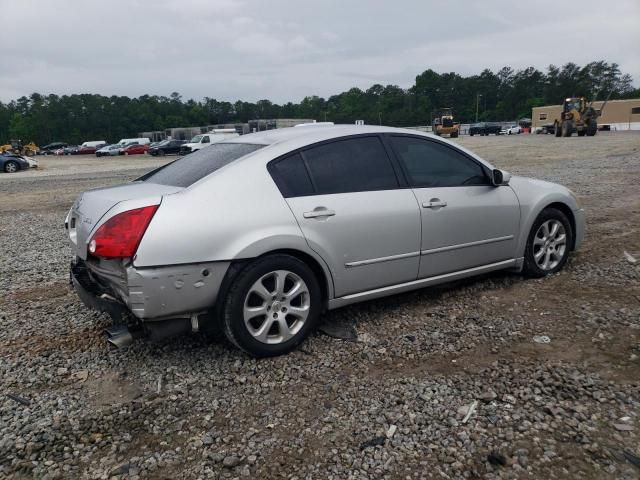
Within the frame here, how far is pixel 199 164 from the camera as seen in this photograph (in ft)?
13.4

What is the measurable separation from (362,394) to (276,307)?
2.74ft

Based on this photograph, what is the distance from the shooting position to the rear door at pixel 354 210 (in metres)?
3.78

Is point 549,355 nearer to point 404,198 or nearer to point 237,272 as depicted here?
point 404,198

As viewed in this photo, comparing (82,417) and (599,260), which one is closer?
(82,417)

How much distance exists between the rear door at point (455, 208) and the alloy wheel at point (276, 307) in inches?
44.1

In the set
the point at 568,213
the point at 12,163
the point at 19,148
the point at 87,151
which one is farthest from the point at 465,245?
the point at 87,151

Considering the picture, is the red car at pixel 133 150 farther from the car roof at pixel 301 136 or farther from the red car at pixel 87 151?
the car roof at pixel 301 136

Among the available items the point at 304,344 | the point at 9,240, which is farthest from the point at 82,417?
the point at 9,240

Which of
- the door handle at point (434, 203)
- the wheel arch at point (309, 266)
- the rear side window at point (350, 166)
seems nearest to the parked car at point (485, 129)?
the door handle at point (434, 203)

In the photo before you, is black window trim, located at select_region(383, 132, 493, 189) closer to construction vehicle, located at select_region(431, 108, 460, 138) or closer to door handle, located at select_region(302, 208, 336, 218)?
door handle, located at select_region(302, 208, 336, 218)

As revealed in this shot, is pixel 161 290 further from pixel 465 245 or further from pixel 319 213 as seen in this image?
pixel 465 245

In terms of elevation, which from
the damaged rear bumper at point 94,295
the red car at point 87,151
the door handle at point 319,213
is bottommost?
the red car at point 87,151

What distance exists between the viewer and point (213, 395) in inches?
127

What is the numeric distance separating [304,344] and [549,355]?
64.9 inches
